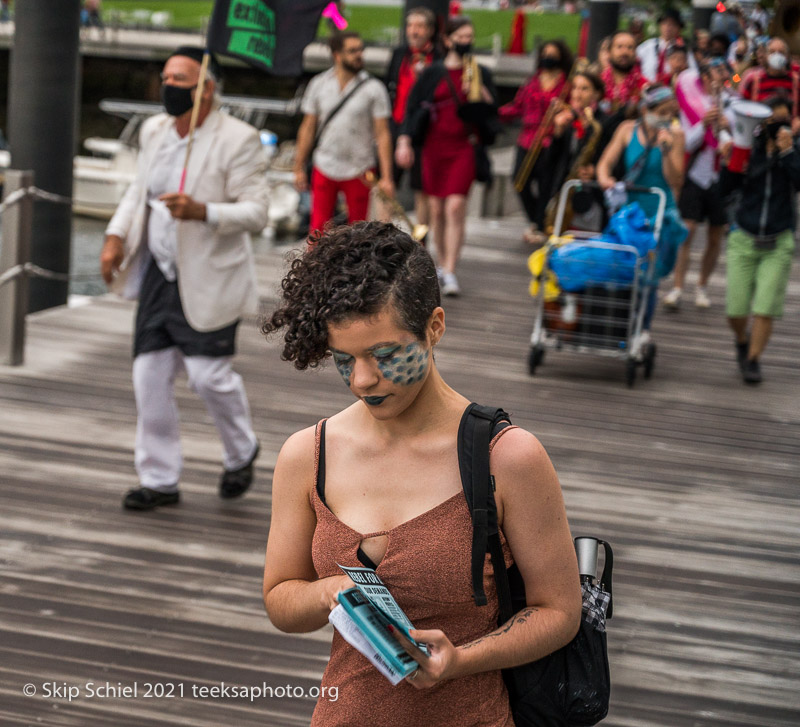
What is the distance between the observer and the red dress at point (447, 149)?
9.92 meters

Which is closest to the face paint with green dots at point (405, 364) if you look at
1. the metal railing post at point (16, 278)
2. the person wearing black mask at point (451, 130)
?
the metal railing post at point (16, 278)

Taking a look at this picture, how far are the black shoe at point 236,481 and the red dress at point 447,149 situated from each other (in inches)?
190

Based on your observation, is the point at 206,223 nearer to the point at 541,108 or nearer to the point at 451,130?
the point at 451,130

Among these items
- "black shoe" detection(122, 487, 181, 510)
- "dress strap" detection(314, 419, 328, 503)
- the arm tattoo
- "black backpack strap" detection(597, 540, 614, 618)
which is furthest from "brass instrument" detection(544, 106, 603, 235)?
the arm tattoo

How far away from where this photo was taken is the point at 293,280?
2180mm

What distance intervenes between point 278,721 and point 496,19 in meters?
40.1

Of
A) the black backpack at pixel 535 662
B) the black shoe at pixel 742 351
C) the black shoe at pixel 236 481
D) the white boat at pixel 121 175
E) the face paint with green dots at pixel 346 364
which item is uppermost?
the face paint with green dots at pixel 346 364

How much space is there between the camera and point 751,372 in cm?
840

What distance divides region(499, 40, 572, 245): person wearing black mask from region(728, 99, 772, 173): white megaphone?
3647 millimetres

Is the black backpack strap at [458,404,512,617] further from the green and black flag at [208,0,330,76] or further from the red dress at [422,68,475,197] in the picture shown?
the red dress at [422,68,475,197]

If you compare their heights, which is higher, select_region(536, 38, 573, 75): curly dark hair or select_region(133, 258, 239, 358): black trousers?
select_region(536, 38, 573, 75): curly dark hair

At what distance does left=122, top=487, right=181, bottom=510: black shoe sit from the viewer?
5.50 meters

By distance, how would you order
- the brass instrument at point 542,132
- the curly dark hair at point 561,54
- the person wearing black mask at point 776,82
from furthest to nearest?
the curly dark hair at point 561,54 < the brass instrument at point 542,132 < the person wearing black mask at point 776,82

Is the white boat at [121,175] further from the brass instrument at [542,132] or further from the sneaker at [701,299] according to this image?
the sneaker at [701,299]
